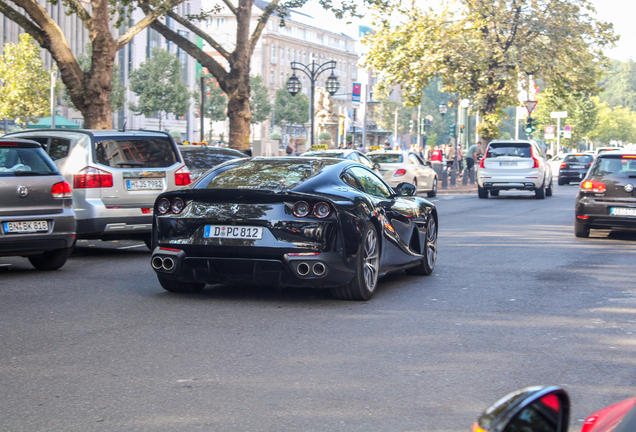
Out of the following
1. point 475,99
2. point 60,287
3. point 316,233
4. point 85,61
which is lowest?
point 60,287

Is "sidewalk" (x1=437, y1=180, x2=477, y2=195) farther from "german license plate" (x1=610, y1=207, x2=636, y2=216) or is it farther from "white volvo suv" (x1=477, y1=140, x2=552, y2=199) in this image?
"german license plate" (x1=610, y1=207, x2=636, y2=216)

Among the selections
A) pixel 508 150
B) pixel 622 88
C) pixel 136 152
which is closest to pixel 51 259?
pixel 136 152

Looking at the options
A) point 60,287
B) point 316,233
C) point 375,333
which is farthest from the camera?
point 60,287

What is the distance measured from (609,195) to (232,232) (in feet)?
28.5

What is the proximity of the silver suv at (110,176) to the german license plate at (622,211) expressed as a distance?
704 centimetres

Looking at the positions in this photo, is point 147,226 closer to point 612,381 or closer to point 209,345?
point 209,345

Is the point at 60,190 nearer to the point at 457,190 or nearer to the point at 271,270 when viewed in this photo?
the point at 271,270

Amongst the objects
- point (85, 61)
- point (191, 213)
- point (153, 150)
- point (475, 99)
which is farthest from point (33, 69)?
point (191, 213)

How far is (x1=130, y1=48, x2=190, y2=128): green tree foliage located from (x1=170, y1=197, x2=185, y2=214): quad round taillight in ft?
215

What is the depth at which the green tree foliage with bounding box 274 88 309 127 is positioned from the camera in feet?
336

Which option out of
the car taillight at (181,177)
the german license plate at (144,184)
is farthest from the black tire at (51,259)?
the car taillight at (181,177)

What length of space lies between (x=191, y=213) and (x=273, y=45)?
11065 centimetres

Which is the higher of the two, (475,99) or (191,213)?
(475,99)

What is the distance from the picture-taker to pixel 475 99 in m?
37.9
